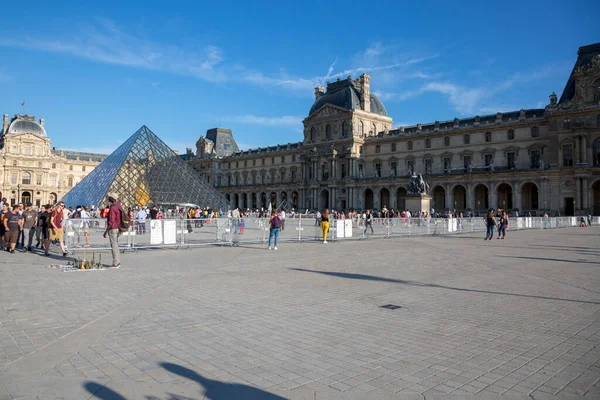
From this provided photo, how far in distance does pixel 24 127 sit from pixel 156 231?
82.5m

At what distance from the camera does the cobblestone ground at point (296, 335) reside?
155 inches

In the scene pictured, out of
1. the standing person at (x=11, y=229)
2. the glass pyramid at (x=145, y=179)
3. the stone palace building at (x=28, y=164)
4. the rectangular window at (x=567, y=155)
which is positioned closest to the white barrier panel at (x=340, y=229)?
the standing person at (x=11, y=229)

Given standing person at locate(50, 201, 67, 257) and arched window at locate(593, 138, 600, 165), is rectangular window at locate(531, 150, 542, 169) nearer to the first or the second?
arched window at locate(593, 138, 600, 165)

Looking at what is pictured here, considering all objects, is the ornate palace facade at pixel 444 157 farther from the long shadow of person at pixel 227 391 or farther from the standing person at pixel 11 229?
the long shadow of person at pixel 227 391

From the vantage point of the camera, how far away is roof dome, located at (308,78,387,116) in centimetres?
6644

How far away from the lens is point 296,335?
5.44m

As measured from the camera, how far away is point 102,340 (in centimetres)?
519

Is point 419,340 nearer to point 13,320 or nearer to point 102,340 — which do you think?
point 102,340

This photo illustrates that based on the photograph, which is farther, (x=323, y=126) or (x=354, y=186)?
(x=323, y=126)

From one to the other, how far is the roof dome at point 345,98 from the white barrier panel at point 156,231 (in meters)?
52.2

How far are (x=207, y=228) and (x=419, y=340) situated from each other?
13.9 m

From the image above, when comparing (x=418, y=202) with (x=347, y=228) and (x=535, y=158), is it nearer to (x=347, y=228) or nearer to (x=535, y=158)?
(x=347, y=228)

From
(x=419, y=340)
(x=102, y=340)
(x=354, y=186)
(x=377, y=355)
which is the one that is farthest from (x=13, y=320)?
(x=354, y=186)

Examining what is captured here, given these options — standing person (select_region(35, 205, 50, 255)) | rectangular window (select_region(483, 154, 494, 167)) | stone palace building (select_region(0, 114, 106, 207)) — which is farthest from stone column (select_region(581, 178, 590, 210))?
stone palace building (select_region(0, 114, 106, 207))
